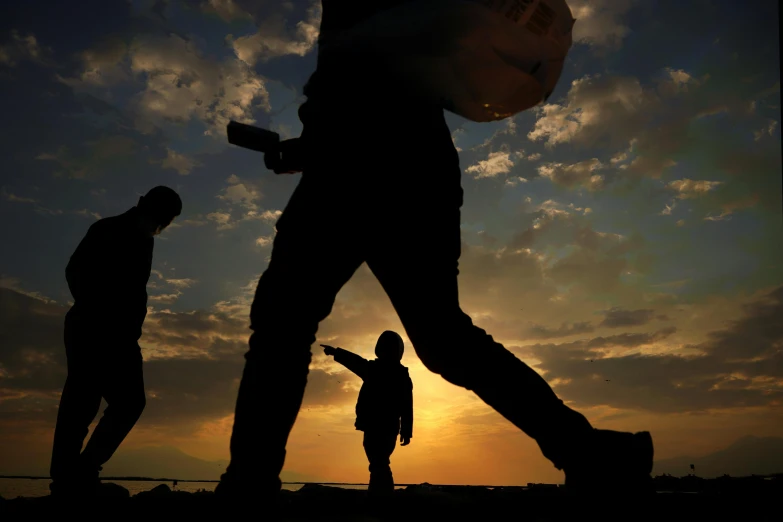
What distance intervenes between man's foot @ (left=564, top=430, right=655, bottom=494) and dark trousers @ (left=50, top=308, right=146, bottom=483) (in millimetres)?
2976

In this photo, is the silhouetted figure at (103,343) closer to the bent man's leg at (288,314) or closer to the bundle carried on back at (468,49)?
the bent man's leg at (288,314)

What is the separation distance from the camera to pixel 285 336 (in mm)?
2080

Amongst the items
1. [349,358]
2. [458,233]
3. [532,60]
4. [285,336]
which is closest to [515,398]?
[458,233]

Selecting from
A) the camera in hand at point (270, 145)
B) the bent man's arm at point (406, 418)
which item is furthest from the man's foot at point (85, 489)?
the bent man's arm at point (406, 418)

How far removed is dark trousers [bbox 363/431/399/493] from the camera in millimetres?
5363

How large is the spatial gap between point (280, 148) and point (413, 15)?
79 cm

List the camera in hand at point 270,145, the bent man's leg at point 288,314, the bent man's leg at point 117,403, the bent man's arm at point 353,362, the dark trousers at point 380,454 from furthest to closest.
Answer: the bent man's arm at point 353,362, the dark trousers at point 380,454, the bent man's leg at point 117,403, the camera in hand at point 270,145, the bent man's leg at point 288,314

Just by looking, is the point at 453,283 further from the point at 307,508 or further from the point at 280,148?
the point at 307,508

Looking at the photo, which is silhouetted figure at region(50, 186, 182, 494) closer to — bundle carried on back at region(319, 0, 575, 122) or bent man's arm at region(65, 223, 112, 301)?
bent man's arm at region(65, 223, 112, 301)

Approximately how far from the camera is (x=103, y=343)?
3760mm

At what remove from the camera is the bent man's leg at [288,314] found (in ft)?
6.45

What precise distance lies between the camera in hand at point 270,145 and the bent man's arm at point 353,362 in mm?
4203

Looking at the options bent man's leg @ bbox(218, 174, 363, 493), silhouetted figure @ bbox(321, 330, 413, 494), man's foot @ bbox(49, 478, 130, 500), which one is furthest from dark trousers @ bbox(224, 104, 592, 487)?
Answer: silhouetted figure @ bbox(321, 330, 413, 494)

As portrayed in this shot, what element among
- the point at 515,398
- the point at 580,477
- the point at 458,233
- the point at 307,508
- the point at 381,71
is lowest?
the point at 307,508
